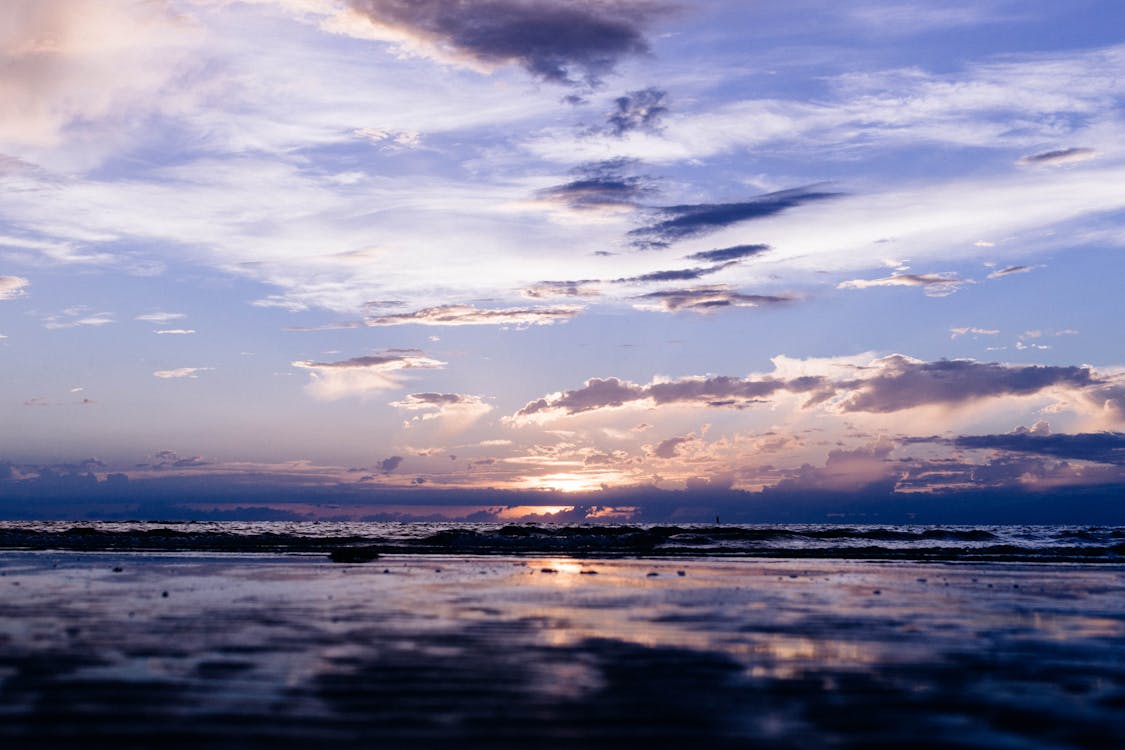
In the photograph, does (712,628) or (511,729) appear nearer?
(511,729)

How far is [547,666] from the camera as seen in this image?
14438 millimetres

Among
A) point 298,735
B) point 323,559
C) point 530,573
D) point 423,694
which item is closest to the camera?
point 298,735

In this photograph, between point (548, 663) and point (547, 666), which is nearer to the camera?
point (547, 666)

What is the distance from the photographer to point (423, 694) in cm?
1218

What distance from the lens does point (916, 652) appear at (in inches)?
655

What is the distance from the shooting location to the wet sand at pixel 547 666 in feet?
34.4

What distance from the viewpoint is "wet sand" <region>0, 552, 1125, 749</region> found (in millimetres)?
10500

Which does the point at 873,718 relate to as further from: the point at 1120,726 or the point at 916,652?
the point at 916,652

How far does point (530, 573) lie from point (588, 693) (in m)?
24.0

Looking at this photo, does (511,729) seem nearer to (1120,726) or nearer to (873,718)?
(873,718)

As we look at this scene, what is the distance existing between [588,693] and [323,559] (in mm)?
33706

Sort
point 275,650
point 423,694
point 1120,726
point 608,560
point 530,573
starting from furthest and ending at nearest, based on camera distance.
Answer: point 608,560, point 530,573, point 275,650, point 423,694, point 1120,726

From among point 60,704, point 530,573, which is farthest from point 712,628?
point 530,573

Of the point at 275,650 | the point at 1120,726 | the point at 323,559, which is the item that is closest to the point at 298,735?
the point at 275,650
